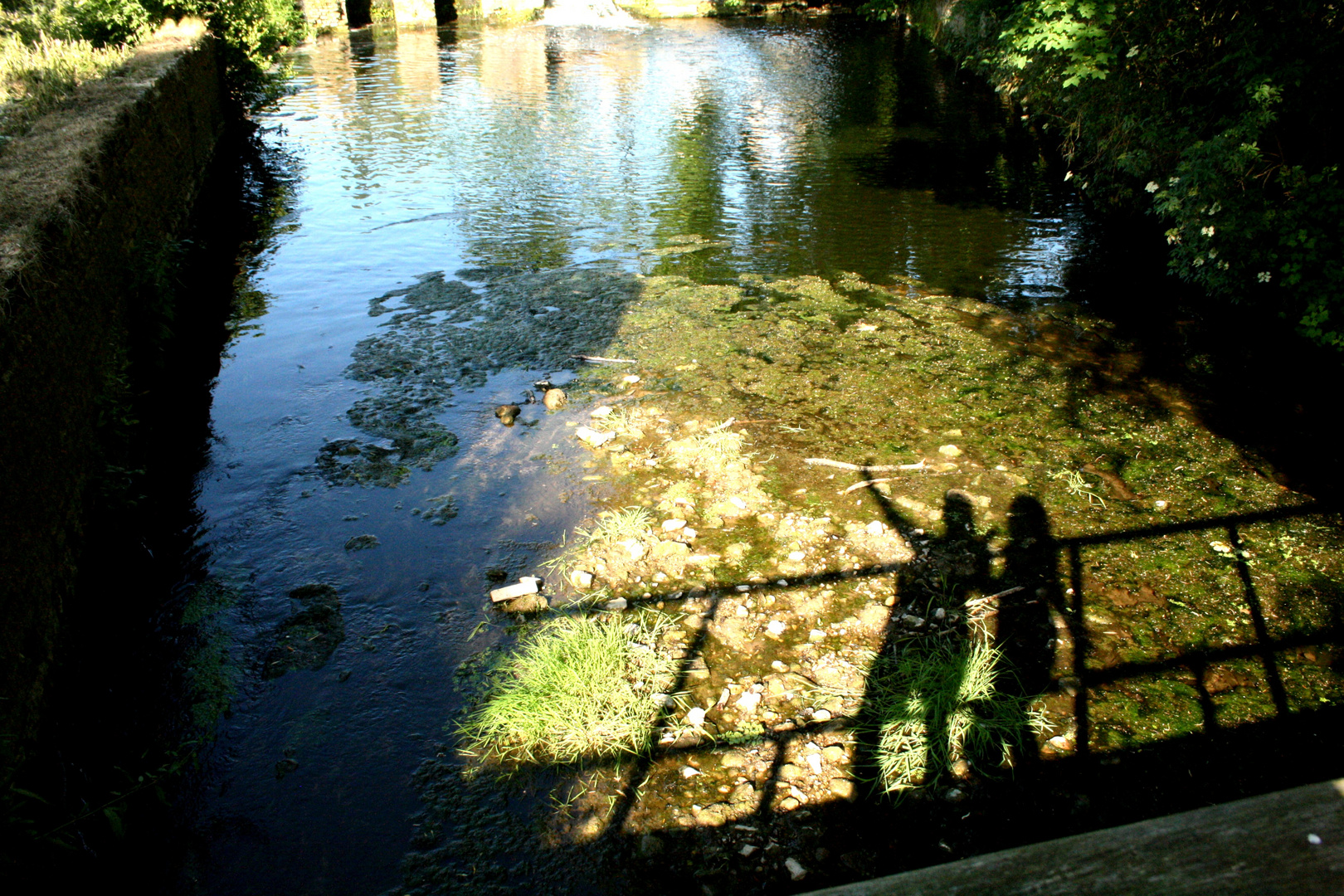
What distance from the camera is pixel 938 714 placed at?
342cm

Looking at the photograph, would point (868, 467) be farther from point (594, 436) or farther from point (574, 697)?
point (574, 697)

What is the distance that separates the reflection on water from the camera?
3482mm

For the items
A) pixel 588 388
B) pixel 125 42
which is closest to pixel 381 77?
pixel 125 42

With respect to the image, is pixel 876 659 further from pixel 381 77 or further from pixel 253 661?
pixel 381 77

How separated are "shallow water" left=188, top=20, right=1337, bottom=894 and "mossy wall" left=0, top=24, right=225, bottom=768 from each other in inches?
28.7

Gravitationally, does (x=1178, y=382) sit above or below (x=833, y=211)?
below

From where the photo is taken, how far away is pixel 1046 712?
3.48 m

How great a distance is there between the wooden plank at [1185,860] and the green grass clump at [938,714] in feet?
6.83

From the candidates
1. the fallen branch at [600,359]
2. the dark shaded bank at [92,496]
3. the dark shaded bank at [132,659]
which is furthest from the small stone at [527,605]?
the fallen branch at [600,359]

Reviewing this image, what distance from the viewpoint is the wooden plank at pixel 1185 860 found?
116cm

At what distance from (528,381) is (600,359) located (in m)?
0.63

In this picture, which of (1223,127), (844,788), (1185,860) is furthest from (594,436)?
(1223,127)

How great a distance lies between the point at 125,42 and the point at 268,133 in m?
2.91

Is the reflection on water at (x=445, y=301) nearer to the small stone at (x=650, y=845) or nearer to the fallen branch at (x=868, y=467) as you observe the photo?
the small stone at (x=650, y=845)
